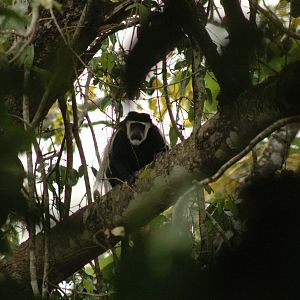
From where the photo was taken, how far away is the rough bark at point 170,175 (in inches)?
76.8

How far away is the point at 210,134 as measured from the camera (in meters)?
2.24

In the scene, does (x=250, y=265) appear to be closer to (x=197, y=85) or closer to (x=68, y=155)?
(x=197, y=85)

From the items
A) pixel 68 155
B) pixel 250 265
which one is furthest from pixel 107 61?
pixel 250 265

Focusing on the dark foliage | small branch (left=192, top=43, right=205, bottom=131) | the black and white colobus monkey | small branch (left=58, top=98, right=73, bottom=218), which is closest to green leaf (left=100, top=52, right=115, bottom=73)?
small branch (left=58, top=98, right=73, bottom=218)

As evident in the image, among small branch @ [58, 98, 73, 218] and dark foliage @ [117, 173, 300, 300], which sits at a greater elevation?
small branch @ [58, 98, 73, 218]

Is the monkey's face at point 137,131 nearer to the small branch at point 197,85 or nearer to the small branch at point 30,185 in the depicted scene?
the small branch at point 197,85

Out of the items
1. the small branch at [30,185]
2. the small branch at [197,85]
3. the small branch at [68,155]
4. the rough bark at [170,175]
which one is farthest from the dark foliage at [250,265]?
the small branch at [68,155]

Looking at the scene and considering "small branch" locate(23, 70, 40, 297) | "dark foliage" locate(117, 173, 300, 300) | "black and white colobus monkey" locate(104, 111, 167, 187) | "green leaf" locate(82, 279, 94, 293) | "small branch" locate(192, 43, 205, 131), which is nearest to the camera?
"dark foliage" locate(117, 173, 300, 300)

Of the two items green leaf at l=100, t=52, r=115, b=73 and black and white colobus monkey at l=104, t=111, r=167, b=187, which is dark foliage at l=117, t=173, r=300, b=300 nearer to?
green leaf at l=100, t=52, r=115, b=73

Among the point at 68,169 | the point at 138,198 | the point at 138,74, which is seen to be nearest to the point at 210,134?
the point at 138,198

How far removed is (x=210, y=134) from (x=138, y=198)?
0.52m

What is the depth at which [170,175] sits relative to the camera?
2434 millimetres

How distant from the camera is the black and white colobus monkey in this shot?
4641mm

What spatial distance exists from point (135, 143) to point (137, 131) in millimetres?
105
